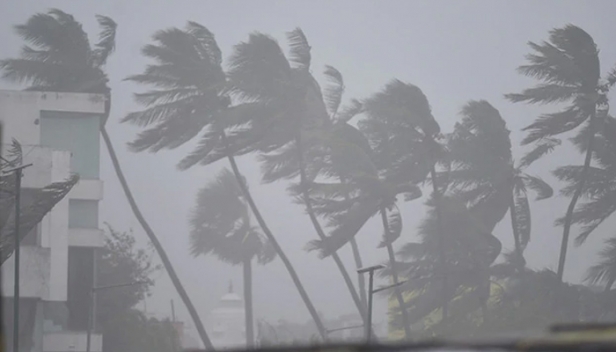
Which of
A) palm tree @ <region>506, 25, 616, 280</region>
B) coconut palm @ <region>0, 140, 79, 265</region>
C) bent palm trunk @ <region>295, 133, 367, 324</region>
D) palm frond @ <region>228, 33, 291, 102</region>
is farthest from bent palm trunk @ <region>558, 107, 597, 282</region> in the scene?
coconut palm @ <region>0, 140, 79, 265</region>

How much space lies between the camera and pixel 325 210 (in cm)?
5900

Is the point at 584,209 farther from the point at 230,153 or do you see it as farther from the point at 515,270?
the point at 230,153

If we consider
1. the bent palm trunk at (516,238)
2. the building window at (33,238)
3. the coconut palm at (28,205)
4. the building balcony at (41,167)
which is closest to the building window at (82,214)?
the building window at (33,238)

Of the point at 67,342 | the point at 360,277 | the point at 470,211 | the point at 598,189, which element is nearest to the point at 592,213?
the point at 598,189

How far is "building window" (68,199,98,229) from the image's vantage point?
53.4 m

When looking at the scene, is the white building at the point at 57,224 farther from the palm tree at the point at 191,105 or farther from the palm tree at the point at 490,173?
the palm tree at the point at 490,173

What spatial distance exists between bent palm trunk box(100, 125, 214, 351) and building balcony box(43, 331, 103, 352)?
23.6ft

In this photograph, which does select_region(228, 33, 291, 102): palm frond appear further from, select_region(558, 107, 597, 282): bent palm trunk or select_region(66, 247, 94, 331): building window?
select_region(558, 107, 597, 282): bent palm trunk

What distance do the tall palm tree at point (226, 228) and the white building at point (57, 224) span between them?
18.7 metres

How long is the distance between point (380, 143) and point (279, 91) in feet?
25.8

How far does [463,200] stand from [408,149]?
3.91m

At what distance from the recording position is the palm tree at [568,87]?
2290 inches

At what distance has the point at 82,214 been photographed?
176 ft

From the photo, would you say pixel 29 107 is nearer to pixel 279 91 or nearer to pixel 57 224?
pixel 57 224
